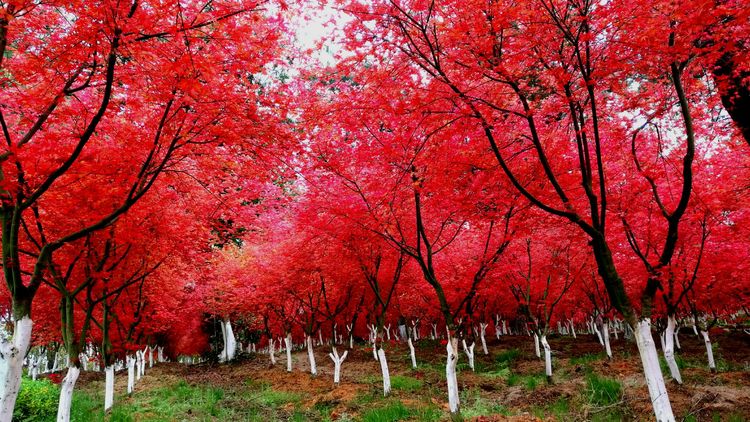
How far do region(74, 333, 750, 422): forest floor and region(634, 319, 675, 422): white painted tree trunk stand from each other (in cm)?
240

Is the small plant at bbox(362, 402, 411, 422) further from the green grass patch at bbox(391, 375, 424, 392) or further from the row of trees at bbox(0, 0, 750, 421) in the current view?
the green grass patch at bbox(391, 375, 424, 392)

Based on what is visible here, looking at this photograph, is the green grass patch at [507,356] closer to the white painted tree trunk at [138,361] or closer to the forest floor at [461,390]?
the forest floor at [461,390]

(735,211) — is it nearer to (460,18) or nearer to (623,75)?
(623,75)

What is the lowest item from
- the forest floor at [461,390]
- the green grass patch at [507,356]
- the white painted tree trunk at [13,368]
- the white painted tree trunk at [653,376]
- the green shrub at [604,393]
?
the green grass patch at [507,356]

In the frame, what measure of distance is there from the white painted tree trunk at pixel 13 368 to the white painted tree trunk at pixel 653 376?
269 inches

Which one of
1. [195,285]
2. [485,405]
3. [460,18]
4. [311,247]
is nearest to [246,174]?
[460,18]

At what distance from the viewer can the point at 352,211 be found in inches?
376

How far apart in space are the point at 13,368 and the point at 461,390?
10918mm

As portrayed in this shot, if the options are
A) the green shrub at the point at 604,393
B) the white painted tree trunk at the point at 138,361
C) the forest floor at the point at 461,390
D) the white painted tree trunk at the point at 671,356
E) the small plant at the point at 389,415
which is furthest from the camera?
the white painted tree trunk at the point at 138,361

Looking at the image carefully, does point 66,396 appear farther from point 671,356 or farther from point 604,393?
point 671,356

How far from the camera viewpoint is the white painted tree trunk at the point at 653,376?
468 centimetres

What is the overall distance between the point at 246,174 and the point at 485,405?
775 cm

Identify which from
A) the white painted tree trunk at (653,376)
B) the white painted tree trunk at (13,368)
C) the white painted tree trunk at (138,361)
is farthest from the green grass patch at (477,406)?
the white painted tree trunk at (138,361)

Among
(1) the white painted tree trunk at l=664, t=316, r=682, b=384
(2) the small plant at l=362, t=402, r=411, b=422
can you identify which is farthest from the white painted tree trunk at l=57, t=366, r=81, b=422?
(1) the white painted tree trunk at l=664, t=316, r=682, b=384
